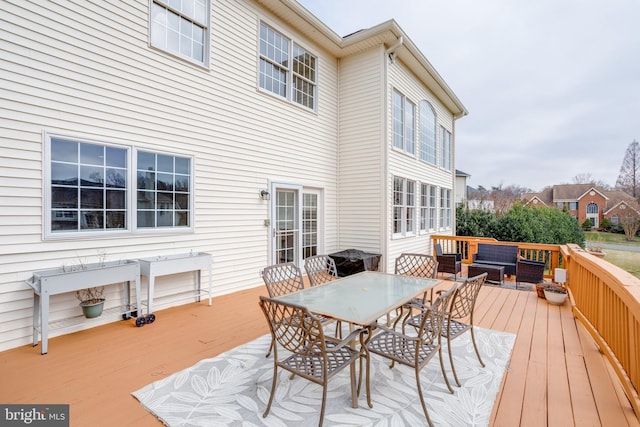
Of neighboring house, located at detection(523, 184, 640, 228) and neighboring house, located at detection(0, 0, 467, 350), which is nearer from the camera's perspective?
neighboring house, located at detection(0, 0, 467, 350)

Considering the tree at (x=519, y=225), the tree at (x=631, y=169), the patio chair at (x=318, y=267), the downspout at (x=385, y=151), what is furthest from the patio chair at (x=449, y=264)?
the tree at (x=631, y=169)

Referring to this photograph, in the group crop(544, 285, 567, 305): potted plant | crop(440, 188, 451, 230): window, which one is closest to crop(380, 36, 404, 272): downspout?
crop(544, 285, 567, 305): potted plant

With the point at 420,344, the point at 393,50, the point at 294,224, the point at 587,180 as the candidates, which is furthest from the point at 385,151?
the point at 587,180

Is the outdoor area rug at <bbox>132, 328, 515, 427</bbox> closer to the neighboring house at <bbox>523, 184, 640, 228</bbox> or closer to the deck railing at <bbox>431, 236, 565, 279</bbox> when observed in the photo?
the deck railing at <bbox>431, 236, 565, 279</bbox>

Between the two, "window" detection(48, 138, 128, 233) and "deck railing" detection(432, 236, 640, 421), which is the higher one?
"window" detection(48, 138, 128, 233)

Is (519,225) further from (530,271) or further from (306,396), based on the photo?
(306,396)

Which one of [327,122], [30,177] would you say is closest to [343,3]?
[327,122]

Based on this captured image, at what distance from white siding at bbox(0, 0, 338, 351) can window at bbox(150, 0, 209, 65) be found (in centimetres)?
16

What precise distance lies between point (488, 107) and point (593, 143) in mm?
17637

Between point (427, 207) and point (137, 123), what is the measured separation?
28.9ft

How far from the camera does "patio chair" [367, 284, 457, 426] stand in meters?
1.98

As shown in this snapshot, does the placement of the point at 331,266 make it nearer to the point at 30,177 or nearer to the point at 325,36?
the point at 30,177

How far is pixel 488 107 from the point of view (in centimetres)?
2352

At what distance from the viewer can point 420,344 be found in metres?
2.02
